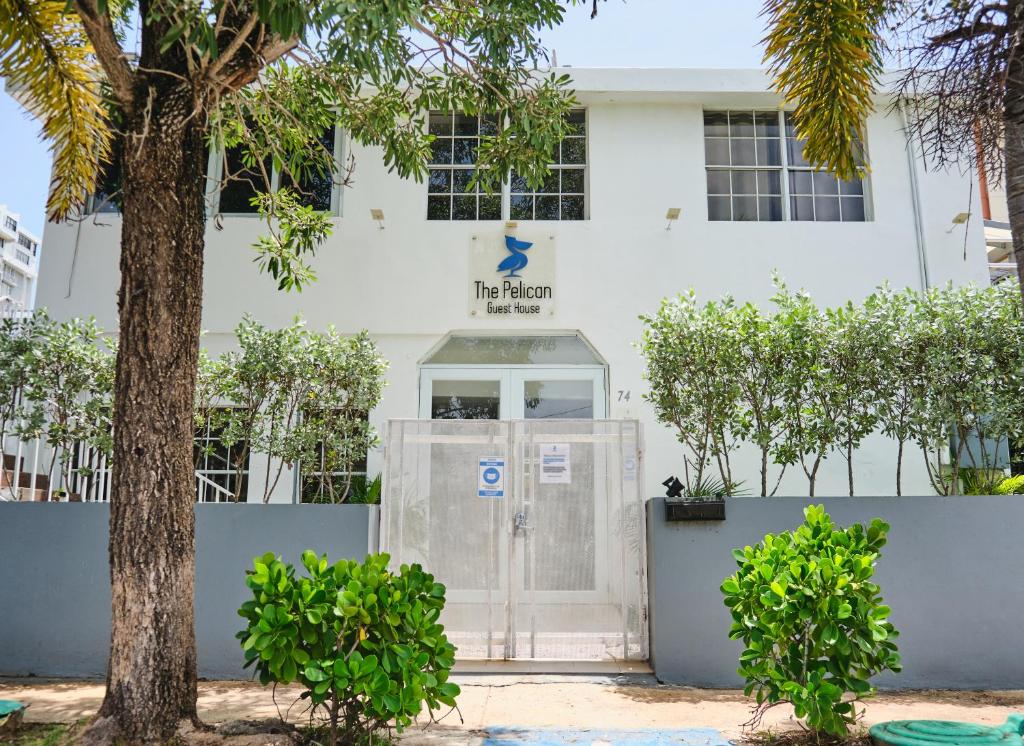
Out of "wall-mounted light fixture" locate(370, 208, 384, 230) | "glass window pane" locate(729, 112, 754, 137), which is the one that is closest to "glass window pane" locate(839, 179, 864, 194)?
"glass window pane" locate(729, 112, 754, 137)

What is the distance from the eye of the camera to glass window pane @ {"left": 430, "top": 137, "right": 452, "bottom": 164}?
433 inches

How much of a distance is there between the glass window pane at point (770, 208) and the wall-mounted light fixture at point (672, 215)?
110 cm

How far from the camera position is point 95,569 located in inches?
280

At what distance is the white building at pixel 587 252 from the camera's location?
1030 cm

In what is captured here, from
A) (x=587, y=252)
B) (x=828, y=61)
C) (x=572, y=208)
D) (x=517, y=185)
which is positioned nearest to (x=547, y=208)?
(x=572, y=208)

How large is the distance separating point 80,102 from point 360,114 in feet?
7.16

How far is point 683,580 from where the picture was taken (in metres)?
6.83

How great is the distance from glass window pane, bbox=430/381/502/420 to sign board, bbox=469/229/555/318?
33.8 inches

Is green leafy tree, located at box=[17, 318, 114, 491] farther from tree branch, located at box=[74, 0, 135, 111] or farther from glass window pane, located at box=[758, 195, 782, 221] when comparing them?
glass window pane, located at box=[758, 195, 782, 221]

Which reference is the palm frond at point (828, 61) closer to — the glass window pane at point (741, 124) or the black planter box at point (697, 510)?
the black planter box at point (697, 510)

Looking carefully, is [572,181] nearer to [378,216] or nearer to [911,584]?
[378,216]

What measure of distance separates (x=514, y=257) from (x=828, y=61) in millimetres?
4730

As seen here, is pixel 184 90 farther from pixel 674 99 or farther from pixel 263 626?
pixel 674 99

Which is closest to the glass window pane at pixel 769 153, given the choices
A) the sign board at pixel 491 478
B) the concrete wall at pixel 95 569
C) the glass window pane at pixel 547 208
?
the glass window pane at pixel 547 208
